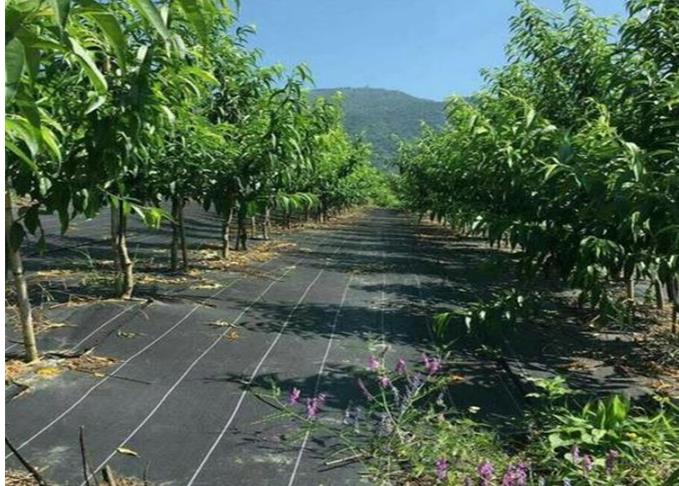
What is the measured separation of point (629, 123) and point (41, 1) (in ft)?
12.8

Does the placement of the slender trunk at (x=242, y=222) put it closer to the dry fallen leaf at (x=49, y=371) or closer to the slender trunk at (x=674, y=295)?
the dry fallen leaf at (x=49, y=371)

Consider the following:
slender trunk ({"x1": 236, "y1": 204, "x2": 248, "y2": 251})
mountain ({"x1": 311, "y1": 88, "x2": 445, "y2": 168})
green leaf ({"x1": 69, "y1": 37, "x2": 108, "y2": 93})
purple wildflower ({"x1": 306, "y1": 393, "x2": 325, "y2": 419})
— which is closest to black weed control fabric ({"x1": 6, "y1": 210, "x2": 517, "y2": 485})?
purple wildflower ({"x1": 306, "y1": 393, "x2": 325, "y2": 419})

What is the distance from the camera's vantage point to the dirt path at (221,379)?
280 centimetres

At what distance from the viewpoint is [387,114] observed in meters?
149

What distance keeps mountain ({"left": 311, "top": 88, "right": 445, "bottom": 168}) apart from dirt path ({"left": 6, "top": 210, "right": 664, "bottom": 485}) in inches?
3998

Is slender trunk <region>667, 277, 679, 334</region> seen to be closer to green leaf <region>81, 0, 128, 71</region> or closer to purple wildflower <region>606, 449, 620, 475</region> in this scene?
purple wildflower <region>606, 449, 620, 475</region>

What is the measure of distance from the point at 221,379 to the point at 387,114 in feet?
487

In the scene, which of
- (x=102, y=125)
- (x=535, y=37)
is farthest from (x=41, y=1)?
(x=535, y=37)

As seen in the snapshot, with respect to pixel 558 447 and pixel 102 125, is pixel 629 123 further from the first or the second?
pixel 102 125

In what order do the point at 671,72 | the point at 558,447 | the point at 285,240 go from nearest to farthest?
the point at 558,447
the point at 671,72
the point at 285,240

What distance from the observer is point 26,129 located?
115cm

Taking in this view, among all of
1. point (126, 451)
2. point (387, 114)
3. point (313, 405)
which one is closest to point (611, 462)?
point (313, 405)

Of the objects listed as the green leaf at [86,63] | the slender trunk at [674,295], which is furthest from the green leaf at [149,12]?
the slender trunk at [674,295]

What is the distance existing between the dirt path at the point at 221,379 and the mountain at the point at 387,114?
333 feet
